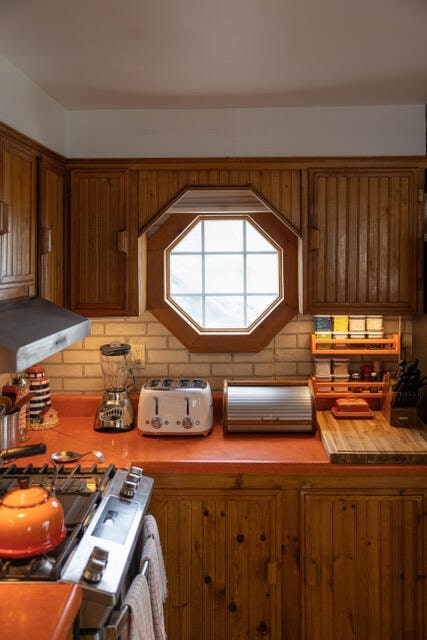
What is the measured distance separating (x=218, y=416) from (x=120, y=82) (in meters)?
1.77

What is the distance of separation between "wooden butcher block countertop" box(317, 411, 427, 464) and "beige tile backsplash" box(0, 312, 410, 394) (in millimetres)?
394

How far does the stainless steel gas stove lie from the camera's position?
174cm

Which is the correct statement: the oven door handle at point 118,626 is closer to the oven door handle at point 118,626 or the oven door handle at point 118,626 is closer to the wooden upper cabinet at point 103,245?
the oven door handle at point 118,626

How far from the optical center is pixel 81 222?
319 centimetres

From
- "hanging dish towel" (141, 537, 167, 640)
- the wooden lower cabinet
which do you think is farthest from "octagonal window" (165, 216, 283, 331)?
"hanging dish towel" (141, 537, 167, 640)

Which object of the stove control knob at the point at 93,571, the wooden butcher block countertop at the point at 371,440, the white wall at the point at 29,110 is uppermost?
the white wall at the point at 29,110

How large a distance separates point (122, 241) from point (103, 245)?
0.11 metres

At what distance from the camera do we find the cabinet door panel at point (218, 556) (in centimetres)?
281

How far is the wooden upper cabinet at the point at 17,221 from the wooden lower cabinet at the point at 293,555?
1.04 metres

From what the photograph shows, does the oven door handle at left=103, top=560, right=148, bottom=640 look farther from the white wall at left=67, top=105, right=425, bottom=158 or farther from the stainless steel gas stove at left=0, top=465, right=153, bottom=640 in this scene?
the white wall at left=67, top=105, right=425, bottom=158

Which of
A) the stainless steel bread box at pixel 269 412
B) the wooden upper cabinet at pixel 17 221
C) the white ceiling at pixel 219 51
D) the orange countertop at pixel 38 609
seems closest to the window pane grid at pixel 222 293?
the stainless steel bread box at pixel 269 412

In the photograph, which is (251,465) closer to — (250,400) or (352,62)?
(250,400)

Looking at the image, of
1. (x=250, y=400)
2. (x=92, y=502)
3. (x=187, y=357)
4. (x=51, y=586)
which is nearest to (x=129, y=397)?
(x=187, y=357)

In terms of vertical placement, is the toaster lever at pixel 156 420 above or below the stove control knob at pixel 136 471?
above
